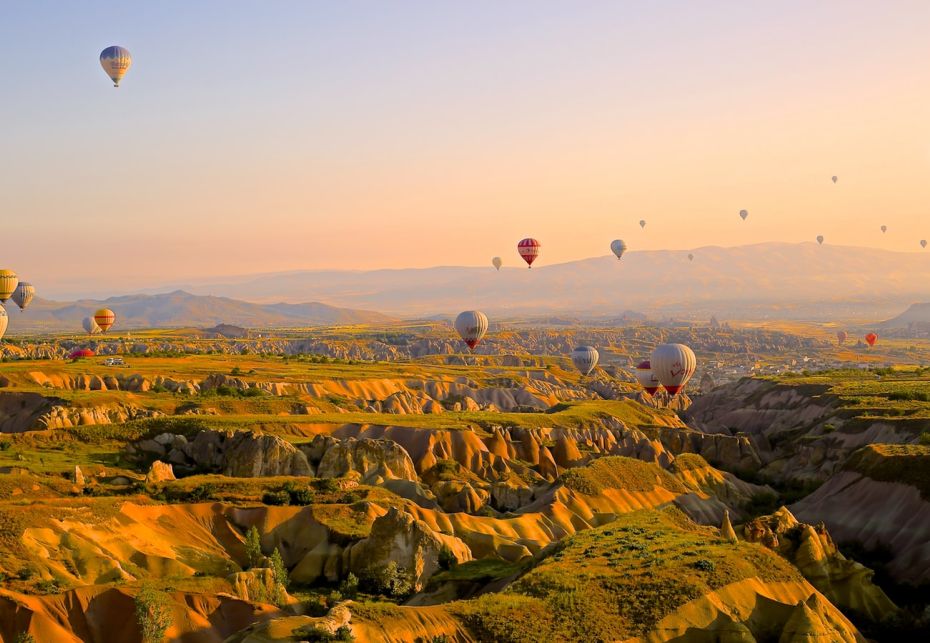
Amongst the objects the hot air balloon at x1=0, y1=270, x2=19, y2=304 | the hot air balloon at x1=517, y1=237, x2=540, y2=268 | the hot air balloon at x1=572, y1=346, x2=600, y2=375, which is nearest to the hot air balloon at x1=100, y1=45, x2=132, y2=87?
the hot air balloon at x1=0, y1=270, x2=19, y2=304

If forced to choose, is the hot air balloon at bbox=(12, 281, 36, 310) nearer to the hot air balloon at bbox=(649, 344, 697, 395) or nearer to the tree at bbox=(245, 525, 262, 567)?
the hot air balloon at bbox=(649, 344, 697, 395)

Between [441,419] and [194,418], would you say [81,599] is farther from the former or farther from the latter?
[441,419]

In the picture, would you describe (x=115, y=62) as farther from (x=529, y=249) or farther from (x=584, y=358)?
(x=584, y=358)

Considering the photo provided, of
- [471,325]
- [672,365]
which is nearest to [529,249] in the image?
[471,325]

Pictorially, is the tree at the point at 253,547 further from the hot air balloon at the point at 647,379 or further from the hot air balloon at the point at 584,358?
the hot air balloon at the point at 584,358

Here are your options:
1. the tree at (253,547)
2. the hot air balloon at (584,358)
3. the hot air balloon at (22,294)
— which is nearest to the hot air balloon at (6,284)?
the hot air balloon at (22,294)
